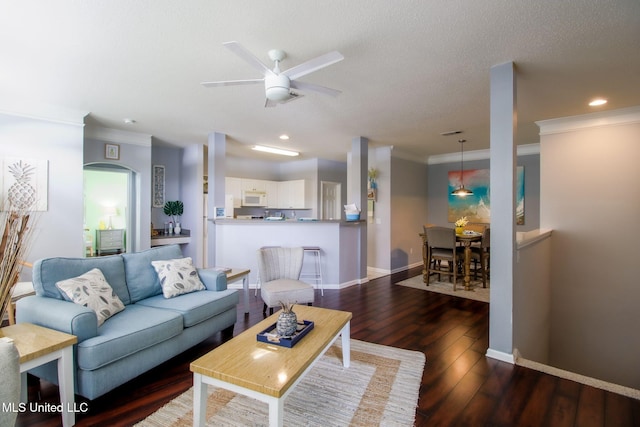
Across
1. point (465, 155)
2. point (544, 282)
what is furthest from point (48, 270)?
point (465, 155)

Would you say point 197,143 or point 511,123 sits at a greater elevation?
point 197,143

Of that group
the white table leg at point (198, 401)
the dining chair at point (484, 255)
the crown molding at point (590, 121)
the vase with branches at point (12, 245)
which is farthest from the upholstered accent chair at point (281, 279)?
the crown molding at point (590, 121)


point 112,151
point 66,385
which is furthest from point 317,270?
point 112,151

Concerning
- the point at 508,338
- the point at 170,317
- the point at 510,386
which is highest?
the point at 170,317

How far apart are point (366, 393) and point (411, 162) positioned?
573cm

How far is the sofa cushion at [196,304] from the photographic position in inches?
101

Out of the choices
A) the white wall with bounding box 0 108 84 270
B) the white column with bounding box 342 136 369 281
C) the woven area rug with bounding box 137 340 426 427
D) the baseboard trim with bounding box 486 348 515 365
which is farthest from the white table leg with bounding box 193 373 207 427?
the white column with bounding box 342 136 369 281

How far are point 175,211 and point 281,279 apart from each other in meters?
3.52

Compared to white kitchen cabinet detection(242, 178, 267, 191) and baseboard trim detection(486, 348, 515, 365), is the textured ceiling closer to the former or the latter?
baseboard trim detection(486, 348, 515, 365)

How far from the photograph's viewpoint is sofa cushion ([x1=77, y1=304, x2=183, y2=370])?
190 cm

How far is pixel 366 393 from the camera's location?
2.14 metres

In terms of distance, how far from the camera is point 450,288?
198 inches

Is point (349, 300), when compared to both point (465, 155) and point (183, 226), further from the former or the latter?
point (465, 155)

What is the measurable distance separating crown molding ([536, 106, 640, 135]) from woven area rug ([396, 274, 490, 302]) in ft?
8.43
